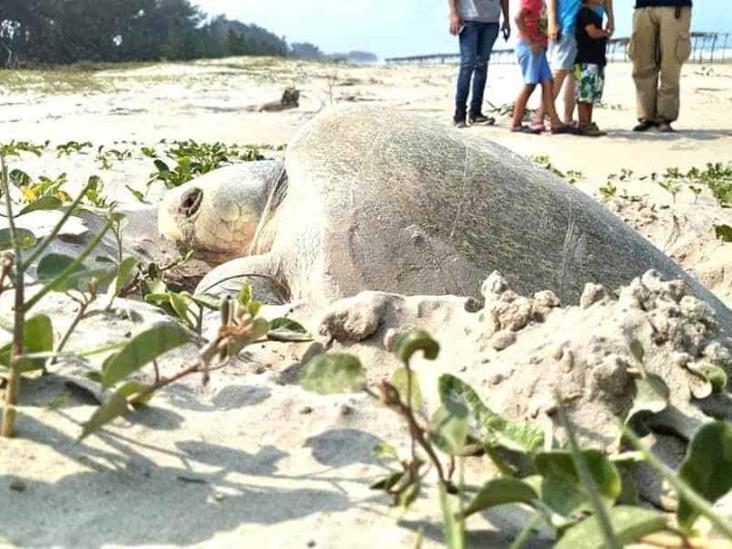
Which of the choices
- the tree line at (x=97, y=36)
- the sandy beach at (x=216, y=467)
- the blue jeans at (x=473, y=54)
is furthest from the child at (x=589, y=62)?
the tree line at (x=97, y=36)

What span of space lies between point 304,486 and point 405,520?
0.45 ft

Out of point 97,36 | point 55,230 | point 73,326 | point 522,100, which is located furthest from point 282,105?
point 97,36

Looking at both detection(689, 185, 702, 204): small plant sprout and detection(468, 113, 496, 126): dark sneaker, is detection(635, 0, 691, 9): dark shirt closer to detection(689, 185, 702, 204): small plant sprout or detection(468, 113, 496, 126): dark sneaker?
detection(468, 113, 496, 126): dark sneaker

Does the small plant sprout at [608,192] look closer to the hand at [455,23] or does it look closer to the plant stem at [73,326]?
the hand at [455,23]

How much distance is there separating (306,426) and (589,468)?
0.41 m

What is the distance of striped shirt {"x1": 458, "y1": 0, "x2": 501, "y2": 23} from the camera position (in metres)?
6.09

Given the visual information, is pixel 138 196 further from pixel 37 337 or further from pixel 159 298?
pixel 37 337

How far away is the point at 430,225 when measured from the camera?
6.64ft

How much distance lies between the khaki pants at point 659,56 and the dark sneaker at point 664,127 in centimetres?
3

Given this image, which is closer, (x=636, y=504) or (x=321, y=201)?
(x=636, y=504)

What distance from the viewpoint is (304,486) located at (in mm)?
961

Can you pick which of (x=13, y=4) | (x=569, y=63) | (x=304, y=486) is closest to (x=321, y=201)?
(x=304, y=486)

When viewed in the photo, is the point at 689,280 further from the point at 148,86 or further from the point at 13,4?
the point at 13,4

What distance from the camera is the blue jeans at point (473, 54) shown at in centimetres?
622
